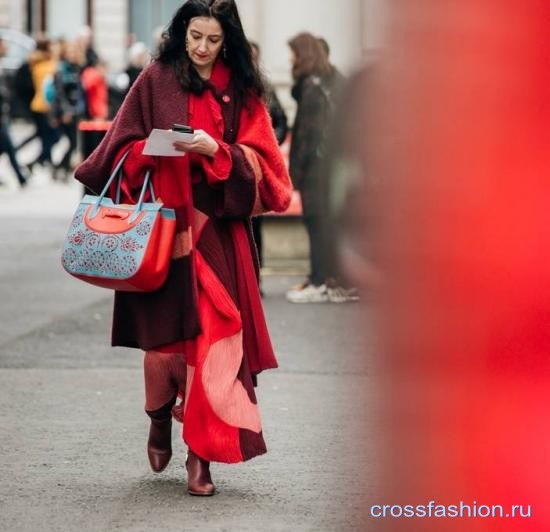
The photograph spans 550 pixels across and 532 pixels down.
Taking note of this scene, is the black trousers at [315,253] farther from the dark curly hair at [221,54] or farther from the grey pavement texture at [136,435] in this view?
the dark curly hair at [221,54]

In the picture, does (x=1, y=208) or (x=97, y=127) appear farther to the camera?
(x=1, y=208)

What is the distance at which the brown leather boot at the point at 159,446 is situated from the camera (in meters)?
4.64

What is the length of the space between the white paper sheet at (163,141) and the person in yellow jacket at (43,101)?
624 inches

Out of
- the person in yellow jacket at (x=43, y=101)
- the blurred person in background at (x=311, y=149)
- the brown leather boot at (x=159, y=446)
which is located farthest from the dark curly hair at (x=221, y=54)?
the person in yellow jacket at (x=43, y=101)

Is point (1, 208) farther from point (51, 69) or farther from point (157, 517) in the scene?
point (157, 517)

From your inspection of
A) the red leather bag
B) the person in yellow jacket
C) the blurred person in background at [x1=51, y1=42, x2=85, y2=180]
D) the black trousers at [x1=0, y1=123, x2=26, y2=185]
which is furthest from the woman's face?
the blurred person in background at [x1=51, y1=42, x2=85, y2=180]

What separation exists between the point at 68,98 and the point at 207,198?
1628 cm

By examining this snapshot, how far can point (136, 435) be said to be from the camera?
18.1 ft

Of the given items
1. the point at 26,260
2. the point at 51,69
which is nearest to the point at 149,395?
the point at 26,260

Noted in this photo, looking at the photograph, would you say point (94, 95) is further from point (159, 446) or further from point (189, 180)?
point (189, 180)

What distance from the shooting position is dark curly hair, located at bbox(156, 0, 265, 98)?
4.32 m

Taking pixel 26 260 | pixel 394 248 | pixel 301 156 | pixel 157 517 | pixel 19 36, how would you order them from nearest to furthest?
pixel 394 248 → pixel 157 517 → pixel 301 156 → pixel 26 260 → pixel 19 36

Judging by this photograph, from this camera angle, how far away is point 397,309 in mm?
1662

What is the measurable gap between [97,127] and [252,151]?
303 inches
